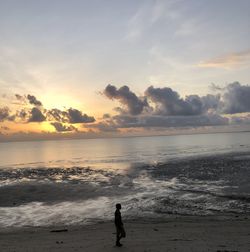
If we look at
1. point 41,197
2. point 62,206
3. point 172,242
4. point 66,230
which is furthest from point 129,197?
point 172,242

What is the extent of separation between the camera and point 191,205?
37.4 meters

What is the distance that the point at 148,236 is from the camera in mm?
24734

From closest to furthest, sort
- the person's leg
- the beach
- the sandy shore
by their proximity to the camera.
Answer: the sandy shore, the person's leg, the beach

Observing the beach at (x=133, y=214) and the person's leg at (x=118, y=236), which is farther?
the beach at (x=133, y=214)

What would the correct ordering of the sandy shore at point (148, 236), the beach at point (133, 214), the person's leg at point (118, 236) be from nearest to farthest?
the sandy shore at point (148, 236)
the person's leg at point (118, 236)
the beach at point (133, 214)

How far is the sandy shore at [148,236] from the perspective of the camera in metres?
21.8

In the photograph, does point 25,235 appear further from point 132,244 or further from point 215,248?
point 215,248

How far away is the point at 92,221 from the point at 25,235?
6.73 m

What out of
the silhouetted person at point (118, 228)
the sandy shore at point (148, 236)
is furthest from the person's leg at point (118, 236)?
the sandy shore at point (148, 236)

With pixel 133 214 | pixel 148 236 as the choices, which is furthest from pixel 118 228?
pixel 133 214

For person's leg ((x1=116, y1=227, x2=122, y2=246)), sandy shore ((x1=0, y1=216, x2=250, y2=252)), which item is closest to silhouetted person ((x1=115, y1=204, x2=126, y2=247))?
person's leg ((x1=116, y1=227, x2=122, y2=246))

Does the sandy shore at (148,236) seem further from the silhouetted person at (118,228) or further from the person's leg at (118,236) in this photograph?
the silhouetted person at (118,228)

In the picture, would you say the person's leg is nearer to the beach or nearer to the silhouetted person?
the silhouetted person

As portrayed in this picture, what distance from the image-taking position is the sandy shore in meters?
21.8
